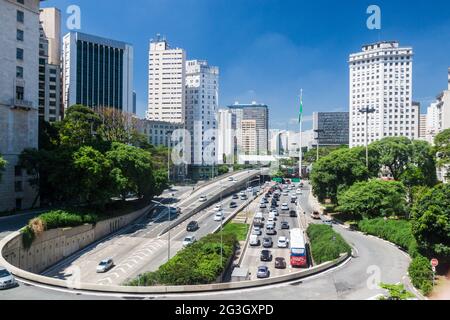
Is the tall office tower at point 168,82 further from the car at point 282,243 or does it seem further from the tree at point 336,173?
the car at point 282,243

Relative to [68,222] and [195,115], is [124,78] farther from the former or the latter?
[68,222]

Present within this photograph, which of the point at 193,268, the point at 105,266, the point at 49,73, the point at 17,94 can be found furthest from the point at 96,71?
the point at 193,268

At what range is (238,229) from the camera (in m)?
40.2

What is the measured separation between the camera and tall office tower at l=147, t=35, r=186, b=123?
355 ft

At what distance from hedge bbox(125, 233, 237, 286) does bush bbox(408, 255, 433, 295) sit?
11301 mm

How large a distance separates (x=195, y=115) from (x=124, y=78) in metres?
24.5

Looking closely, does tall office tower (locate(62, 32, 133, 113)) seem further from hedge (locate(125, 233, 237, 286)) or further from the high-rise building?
the high-rise building

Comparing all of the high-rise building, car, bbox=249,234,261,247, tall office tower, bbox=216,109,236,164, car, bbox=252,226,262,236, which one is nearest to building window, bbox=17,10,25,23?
car, bbox=249,234,261,247

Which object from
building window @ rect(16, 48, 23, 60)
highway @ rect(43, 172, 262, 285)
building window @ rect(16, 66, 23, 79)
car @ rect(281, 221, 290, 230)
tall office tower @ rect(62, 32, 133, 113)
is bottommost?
highway @ rect(43, 172, 262, 285)

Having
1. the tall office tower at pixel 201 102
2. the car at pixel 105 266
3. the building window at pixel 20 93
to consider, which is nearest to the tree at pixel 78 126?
the building window at pixel 20 93

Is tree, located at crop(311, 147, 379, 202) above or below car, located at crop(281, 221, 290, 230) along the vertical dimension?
above

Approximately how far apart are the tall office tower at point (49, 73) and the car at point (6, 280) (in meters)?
63.8

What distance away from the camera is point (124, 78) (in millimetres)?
100500

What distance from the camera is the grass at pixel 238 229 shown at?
37.5 meters
